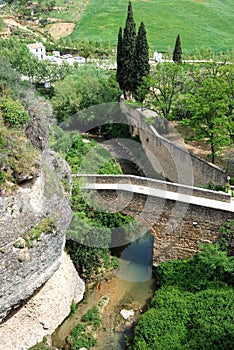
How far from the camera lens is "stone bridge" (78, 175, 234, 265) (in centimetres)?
1848

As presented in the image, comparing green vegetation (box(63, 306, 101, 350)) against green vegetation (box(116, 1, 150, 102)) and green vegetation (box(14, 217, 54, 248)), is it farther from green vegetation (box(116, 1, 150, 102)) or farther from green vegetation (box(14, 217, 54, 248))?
green vegetation (box(116, 1, 150, 102))

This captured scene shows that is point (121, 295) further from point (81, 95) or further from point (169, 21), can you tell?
point (169, 21)

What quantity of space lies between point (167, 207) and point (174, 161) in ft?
23.8

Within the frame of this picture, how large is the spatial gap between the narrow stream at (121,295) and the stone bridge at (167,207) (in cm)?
132

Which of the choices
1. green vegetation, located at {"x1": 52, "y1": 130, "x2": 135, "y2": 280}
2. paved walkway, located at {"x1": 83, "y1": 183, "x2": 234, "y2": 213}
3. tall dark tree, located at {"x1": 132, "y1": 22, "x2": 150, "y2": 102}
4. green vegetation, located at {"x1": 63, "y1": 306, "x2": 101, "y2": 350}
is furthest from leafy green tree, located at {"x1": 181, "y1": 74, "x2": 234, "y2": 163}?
green vegetation, located at {"x1": 63, "y1": 306, "x2": 101, "y2": 350}

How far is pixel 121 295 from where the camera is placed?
63.9 ft

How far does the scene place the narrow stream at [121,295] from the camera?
17.3m

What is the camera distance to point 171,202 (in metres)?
18.7

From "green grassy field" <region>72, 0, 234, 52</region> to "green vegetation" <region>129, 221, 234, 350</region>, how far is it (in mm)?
50792

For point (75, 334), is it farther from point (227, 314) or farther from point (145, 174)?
point (145, 174)

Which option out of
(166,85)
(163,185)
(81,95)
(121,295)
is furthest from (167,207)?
(81,95)

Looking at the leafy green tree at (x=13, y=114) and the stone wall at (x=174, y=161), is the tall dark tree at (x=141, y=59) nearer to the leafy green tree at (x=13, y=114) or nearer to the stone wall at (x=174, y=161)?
the stone wall at (x=174, y=161)

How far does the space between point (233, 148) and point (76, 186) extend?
438 inches

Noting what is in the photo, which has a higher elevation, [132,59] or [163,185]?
[132,59]
